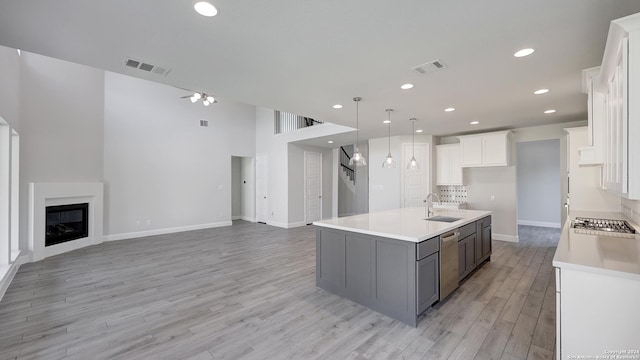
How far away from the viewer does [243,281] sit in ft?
12.1

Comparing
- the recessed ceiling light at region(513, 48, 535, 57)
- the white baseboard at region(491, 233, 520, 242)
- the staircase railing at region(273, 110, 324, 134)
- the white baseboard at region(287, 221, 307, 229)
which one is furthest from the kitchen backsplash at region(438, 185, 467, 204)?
the recessed ceiling light at region(513, 48, 535, 57)

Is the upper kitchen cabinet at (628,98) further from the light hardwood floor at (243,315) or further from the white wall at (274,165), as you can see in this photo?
the white wall at (274,165)

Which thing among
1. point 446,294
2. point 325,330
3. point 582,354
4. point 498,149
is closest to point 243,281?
point 325,330

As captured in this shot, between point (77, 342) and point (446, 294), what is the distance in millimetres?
3537

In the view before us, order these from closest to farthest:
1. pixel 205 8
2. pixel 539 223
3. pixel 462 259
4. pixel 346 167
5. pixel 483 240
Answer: pixel 205 8, pixel 462 259, pixel 483 240, pixel 539 223, pixel 346 167

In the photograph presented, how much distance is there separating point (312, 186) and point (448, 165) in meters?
3.93

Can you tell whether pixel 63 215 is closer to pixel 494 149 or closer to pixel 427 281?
pixel 427 281

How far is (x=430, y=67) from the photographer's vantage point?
8.89 feet

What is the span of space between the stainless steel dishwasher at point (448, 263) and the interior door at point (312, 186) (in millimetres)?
5505

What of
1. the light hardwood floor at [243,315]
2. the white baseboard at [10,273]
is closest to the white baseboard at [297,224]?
the light hardwood floor at [243,315]

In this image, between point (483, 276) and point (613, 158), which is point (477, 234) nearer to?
point (483, 276)

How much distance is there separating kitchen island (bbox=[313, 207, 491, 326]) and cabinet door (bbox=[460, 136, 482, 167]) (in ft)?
9.23

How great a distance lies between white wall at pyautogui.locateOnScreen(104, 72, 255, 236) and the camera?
243 inches

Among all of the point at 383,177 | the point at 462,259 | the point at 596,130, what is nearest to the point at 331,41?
the point at 596,130
